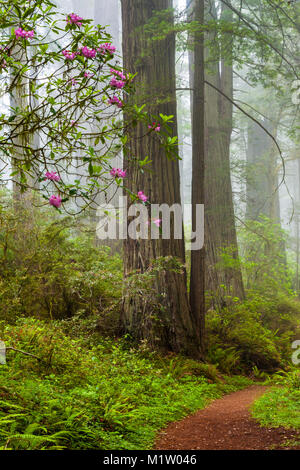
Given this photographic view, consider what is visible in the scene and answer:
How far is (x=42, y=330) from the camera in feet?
18.1

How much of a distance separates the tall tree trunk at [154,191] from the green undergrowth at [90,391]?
442 mm

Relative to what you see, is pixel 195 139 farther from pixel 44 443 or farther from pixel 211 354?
pixel 44 443

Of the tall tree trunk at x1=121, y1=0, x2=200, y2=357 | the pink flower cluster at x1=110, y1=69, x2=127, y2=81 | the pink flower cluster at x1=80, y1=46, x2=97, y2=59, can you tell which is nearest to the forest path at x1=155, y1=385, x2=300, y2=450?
the tall tree trunk at x1=121, y1=0, x2=200, y2=357

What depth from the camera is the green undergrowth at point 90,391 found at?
345 cm

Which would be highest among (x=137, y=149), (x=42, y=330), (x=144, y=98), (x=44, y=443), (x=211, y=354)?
(x=144, y=98)

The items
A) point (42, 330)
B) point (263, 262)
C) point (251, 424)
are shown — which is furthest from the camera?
point (263, 262)

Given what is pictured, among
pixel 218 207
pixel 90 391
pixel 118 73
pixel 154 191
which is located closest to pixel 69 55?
pixel 118 73

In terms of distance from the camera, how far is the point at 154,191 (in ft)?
23.0

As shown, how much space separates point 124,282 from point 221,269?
3933mm

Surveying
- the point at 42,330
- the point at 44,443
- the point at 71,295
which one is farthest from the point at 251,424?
the point at 71,295

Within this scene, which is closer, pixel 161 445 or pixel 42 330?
pixel 161 445

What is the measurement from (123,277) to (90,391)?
9.98 feet

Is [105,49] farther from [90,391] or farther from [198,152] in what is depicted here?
[198,152]

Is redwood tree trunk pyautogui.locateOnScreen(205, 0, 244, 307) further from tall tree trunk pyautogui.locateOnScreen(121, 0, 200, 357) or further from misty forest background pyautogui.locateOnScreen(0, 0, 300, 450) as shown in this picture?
tall tree trunk pyautogui.locateOnScreen(121, 0, 200, 357)
